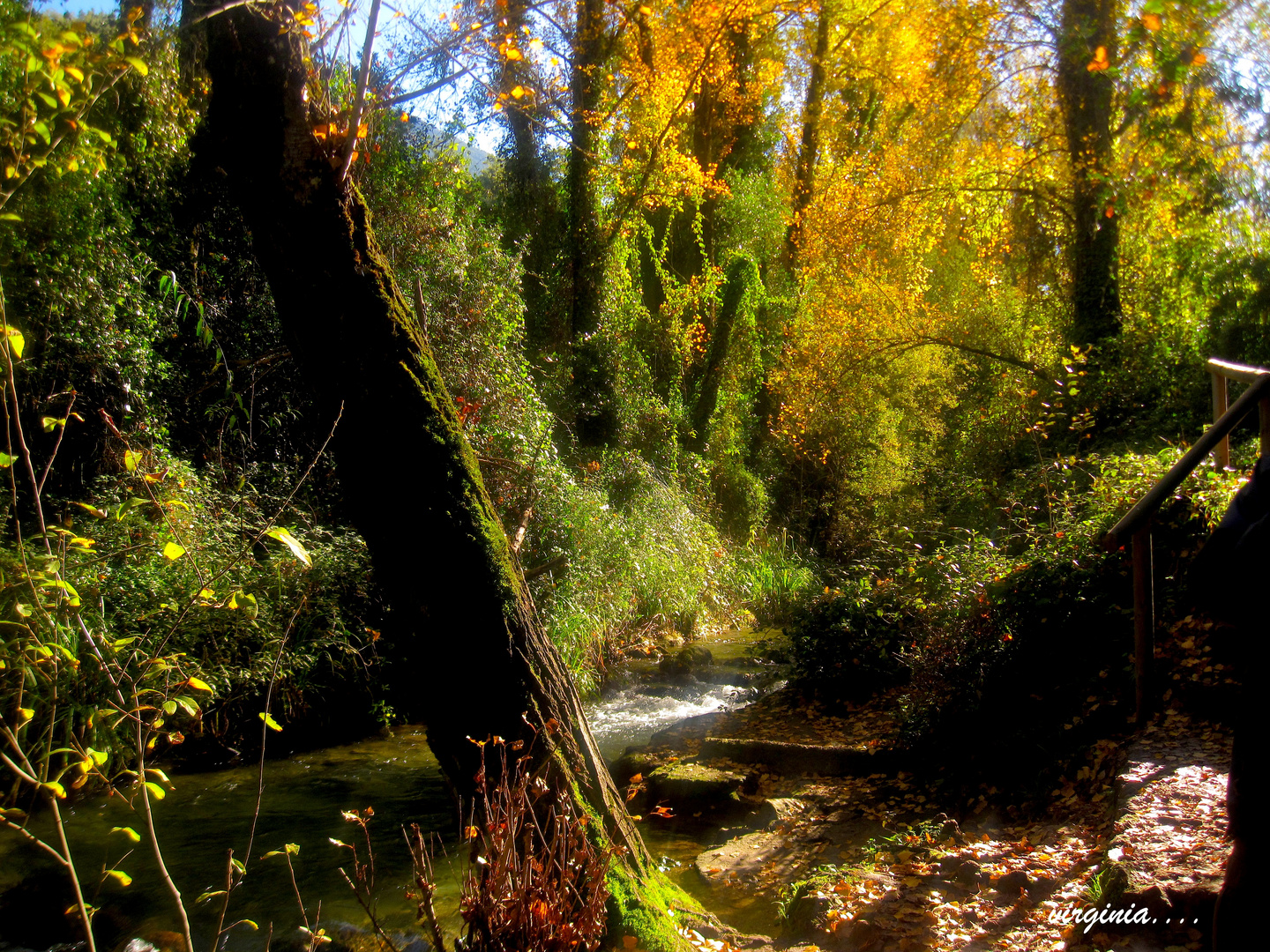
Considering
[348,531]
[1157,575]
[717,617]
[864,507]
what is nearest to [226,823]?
[348,531]

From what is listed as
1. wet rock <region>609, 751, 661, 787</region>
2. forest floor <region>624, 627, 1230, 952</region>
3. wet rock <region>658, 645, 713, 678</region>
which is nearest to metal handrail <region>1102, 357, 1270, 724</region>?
forest floor <region>624, 627, 1230, 952</region>

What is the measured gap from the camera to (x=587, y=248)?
14.7 m

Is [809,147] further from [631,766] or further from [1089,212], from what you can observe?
[631,766]

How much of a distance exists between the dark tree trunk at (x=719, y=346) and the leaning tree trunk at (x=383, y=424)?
14490 millimetres

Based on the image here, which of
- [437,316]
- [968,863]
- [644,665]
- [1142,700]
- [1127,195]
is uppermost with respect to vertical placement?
[1127,195]

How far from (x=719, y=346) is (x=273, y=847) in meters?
14.3

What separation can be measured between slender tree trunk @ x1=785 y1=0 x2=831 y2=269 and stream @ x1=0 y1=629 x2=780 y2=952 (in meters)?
15.0

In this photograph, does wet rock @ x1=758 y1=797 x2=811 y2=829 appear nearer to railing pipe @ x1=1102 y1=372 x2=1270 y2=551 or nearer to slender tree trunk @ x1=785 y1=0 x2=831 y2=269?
railing pipe @ x1=1102 y1=372 x2=1270 y2=551

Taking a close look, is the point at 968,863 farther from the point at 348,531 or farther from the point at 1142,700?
the point at 348,531

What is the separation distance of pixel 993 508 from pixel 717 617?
192 inches

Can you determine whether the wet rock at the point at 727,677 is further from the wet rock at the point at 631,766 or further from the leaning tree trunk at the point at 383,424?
the leaning tree trunk at the point at 383,424

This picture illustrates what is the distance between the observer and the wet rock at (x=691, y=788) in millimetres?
5820

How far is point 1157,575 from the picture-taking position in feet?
17.5

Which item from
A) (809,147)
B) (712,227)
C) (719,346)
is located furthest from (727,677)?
(809,147)
